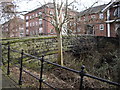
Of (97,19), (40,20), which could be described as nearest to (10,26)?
(40,20)

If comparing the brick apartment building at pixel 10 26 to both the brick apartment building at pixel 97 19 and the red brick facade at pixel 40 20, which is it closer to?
the red brick facade at pixel 40 20

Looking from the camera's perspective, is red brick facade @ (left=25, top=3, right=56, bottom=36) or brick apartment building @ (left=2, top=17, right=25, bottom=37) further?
brick apartment building @ (left=2, top=17, right=25, bottom=37)

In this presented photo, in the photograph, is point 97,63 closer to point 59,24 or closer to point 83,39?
point 83,39

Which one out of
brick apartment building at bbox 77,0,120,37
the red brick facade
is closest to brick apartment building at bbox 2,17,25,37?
the red brick facade

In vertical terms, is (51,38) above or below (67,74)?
above

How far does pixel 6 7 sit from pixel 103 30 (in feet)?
57.7

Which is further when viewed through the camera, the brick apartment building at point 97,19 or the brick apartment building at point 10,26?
the brick apartment building at point 10,26

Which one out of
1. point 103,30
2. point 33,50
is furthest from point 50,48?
point 103,30

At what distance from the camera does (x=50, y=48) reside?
7.19m

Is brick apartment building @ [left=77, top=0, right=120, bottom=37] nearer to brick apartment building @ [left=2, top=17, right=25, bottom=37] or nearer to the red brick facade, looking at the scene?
the red brick facade

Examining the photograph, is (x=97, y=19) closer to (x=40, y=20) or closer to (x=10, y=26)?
(x=40, y=20)

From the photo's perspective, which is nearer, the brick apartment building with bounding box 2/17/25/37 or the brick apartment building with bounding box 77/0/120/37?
the brick apartment building with bounding box 77/0/120/37

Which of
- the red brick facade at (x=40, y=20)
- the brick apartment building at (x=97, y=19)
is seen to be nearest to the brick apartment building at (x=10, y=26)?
the red brick facade at (x=40, y=20)

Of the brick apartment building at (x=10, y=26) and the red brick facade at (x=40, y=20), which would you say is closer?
the red brick facade at (x=40, y=20)
